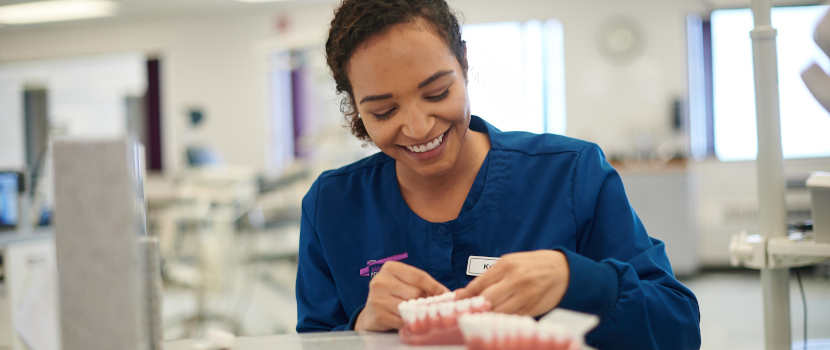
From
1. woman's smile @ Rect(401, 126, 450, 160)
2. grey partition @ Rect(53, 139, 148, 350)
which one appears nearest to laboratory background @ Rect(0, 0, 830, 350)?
grey partition @ Rect(53, 139, 148, 350)

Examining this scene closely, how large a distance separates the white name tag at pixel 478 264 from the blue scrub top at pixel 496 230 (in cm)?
3

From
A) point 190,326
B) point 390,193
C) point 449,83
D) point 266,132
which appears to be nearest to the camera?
point 449,83

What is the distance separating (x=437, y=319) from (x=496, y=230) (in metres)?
0.35

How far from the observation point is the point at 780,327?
1097 mm

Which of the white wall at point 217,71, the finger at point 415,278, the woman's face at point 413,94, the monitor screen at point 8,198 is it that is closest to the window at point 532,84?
the white wall at point 217,71

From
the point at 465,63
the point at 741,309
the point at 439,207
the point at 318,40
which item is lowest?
the point at 741,309

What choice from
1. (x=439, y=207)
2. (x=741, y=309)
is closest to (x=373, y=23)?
(x=439, y=207)

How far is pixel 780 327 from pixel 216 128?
5689 millimetres

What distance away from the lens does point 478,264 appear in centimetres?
89

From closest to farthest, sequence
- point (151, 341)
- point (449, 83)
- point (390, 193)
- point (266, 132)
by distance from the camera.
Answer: point (151, 341) → point (449, 83) → point (390, 193) → point (266, 132)

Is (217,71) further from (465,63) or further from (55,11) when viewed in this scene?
(465,63)

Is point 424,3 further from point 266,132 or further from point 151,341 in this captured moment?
point 266,132

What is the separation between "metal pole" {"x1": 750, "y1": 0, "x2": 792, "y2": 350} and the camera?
108cm

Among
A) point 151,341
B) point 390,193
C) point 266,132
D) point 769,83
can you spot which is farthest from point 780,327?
point 266,132
